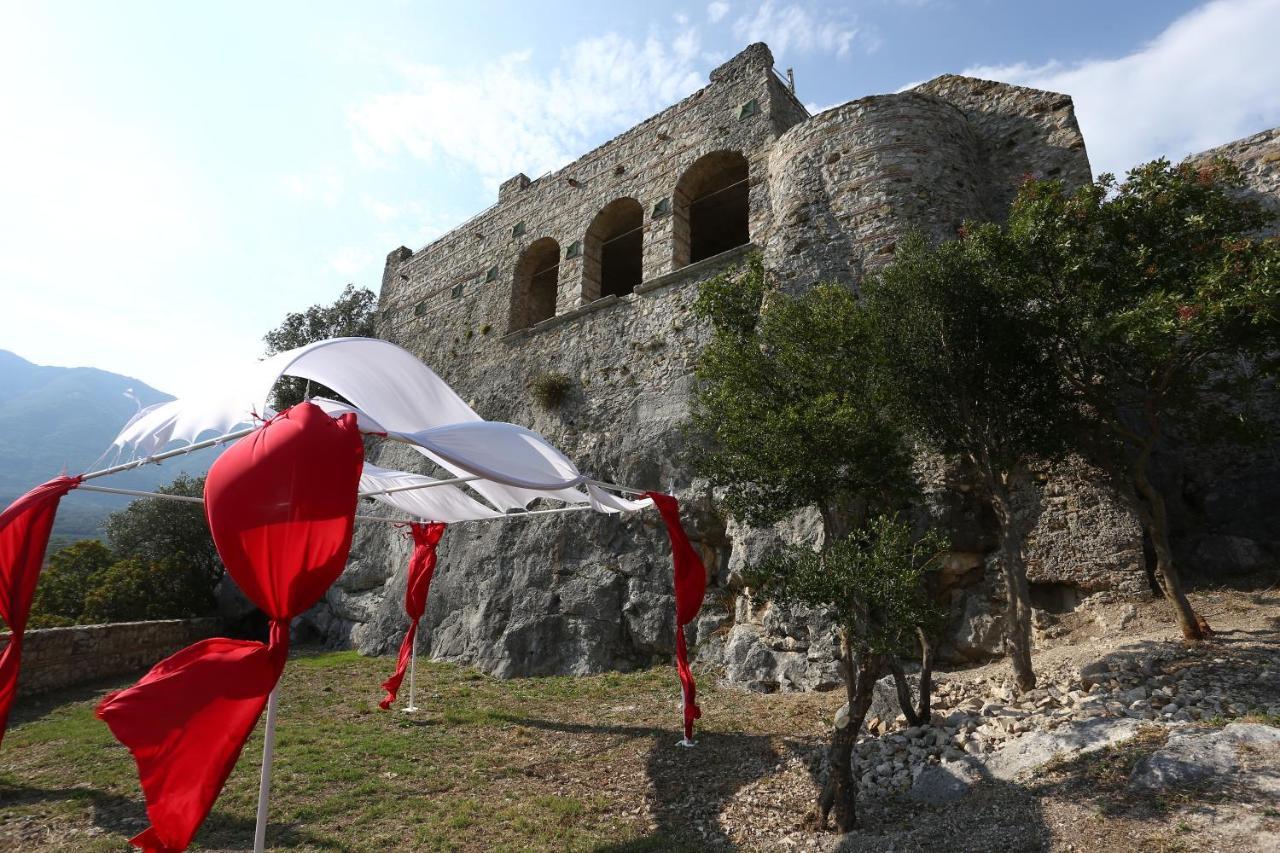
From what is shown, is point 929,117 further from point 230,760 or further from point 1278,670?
point 230,760

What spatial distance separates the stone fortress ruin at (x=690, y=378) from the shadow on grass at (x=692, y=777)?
6.55 feet

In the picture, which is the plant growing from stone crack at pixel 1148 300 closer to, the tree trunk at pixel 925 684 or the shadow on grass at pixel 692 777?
the tree trunk at pixel 925 684

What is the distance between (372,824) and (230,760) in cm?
208

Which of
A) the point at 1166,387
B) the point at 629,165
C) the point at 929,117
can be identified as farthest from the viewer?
the point at 629,165

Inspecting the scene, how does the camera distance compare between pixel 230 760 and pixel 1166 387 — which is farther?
pixel 1166 387

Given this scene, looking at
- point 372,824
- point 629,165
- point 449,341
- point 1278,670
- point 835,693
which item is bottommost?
point 372,824

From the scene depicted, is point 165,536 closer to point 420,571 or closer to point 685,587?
point 420,571

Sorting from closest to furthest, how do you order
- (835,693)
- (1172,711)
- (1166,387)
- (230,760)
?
(230,760), (1172,711), (1166,387), (835,693)

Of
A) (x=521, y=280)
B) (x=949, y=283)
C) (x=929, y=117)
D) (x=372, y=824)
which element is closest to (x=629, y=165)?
(x=521, y=280)

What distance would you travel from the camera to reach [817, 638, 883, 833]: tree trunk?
14.6 feet

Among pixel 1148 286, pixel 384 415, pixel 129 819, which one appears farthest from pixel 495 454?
pixel 1148 286

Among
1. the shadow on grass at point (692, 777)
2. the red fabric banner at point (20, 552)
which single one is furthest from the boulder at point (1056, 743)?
the red fabric banner at point (20, 552)

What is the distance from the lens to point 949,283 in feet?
22.5

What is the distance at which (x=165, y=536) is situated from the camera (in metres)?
17.3
